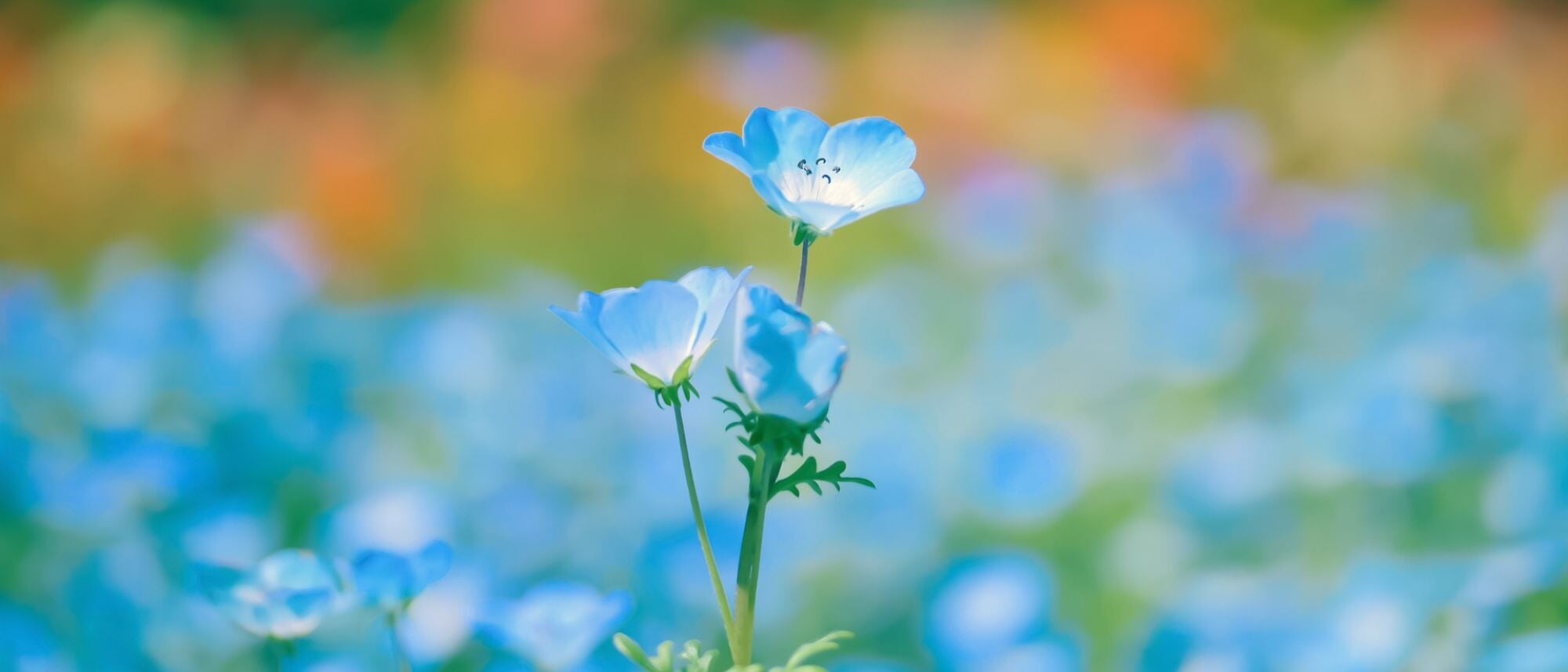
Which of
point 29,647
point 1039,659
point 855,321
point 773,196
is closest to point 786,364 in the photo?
point 773,196

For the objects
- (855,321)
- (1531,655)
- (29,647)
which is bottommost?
(1531,655)

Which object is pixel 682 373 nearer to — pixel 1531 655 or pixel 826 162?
pixel 826 162

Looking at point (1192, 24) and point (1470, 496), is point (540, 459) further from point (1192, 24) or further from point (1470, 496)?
point (1192, 24)

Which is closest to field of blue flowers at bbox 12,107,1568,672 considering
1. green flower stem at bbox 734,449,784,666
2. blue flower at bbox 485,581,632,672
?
blue flower at bbox 485,581,632,672

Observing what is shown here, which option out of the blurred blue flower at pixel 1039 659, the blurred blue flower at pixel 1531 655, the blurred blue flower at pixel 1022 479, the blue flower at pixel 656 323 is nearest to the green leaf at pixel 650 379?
the blue flower at pixel 656 323

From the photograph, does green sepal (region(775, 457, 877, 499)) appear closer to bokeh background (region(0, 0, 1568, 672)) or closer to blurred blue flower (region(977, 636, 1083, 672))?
bokeh background (region(0, 0, 1568, 672))

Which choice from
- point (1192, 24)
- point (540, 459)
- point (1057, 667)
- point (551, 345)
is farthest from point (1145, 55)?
point (1057, 667)

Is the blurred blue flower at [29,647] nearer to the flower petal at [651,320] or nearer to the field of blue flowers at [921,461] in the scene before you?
the field of blue flowers at [921,461]
